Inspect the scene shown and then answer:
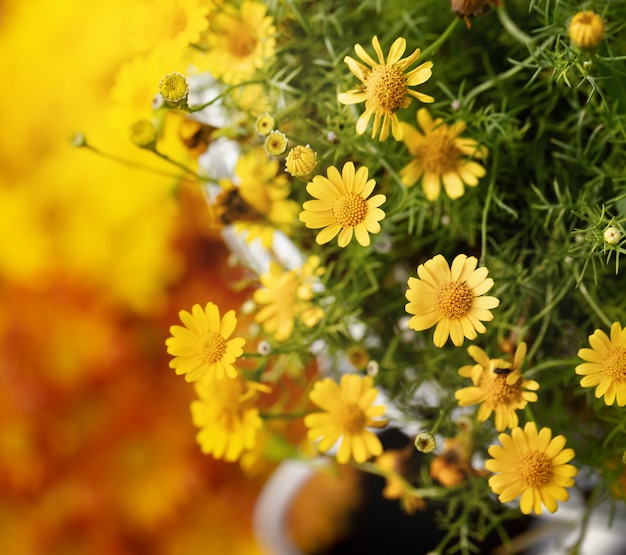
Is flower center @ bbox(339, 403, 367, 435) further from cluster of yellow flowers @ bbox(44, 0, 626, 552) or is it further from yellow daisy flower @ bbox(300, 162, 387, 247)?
yellow daisy flower @ bbox(300, 162, 387, 247)

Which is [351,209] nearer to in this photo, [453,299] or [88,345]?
[453,299]

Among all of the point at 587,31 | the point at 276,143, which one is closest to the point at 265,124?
the point at 276,143

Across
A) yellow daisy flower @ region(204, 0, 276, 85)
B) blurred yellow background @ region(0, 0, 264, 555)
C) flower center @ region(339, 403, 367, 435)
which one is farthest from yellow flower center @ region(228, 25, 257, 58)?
blurred yellow background @ region(0, 0, 264, 555)

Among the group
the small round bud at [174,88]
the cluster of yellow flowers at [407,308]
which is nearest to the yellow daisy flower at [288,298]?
the cluster of yellow flowers at [407,308]

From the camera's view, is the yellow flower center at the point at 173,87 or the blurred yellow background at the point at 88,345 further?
the blurred yellow background at the point at 88,345

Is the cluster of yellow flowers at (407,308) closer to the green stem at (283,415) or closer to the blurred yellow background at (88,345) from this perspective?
the green stem at (283,415)

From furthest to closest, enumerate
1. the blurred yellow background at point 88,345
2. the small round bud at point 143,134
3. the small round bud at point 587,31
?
the blurred yellow background at point 88,345 → the small round bud at point 143,134 → the small round bud at point 587,31
